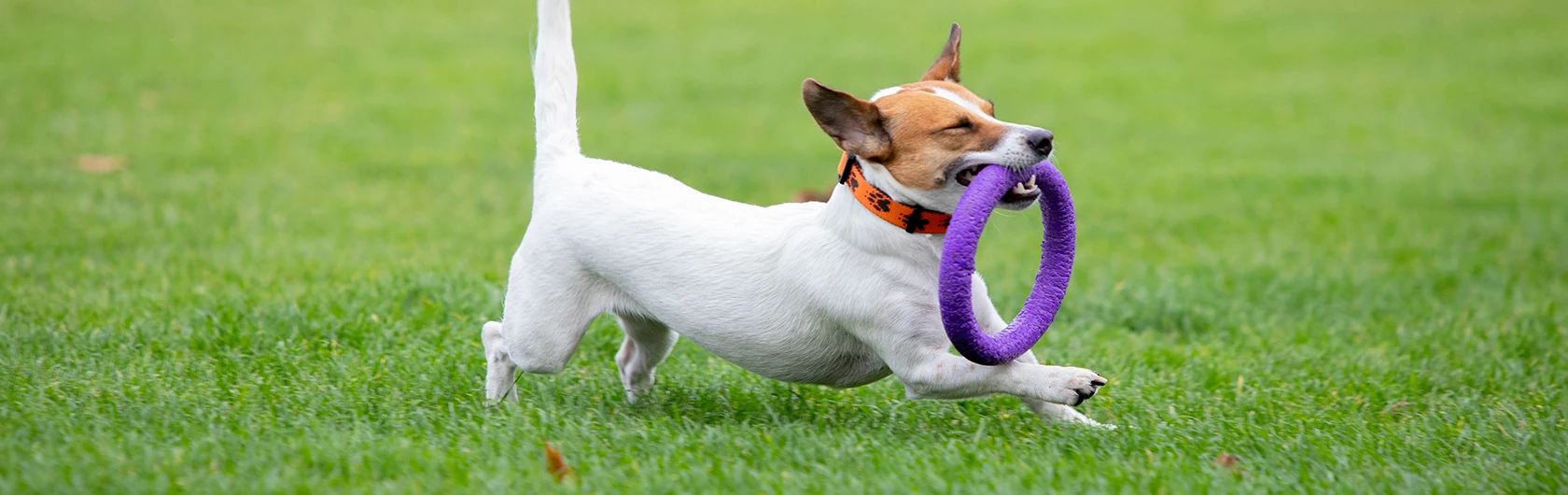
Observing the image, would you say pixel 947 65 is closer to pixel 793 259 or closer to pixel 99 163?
pixel 793 259

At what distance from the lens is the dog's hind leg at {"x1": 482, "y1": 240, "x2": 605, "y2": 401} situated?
16.4ft

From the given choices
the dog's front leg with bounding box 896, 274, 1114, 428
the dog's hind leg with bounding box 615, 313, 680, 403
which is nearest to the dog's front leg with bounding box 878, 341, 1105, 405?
the dog's front leg with bounding box 896, 274, 1114, 428

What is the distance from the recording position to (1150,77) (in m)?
18.6

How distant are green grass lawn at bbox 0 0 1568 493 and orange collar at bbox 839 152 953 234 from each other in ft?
2.43

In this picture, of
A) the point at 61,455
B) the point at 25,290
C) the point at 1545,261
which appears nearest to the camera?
the point at 61,455

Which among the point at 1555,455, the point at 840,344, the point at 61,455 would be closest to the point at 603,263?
the point at 840,344

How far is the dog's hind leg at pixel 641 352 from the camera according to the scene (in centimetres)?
536

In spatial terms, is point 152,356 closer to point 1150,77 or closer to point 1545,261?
point 1545,261

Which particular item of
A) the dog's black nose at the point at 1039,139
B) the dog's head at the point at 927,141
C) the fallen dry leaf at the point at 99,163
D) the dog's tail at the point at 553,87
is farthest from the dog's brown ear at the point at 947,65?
the fallen dry leaf at the point at 99,163

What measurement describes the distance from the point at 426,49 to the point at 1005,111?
8.82 meters

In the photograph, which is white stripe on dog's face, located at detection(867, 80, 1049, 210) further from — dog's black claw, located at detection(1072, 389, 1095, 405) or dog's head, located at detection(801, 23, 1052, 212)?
dog's black claw, located at detection(1072, 389, 1095, 405)

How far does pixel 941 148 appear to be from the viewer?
4406 millimetres

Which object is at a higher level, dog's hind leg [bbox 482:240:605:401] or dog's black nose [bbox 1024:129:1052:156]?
dog's black nose [bbox 1024:129:1052:156]

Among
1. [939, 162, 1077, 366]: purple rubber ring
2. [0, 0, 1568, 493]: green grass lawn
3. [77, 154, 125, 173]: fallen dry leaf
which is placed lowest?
[77, 154, 125, 173]: fallen dry leaf
